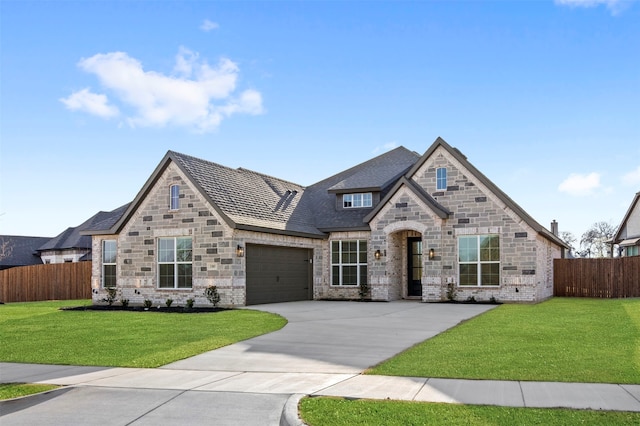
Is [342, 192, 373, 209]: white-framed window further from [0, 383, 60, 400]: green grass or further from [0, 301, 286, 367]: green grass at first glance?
[0, 383, 60, 400]: green grass

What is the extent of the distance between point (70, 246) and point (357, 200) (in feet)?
88.9

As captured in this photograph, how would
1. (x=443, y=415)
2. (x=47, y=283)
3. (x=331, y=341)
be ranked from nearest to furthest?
(x=443, y=415) < (x=331, y=341) < (x=47, y=283)

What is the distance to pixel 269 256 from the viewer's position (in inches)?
946

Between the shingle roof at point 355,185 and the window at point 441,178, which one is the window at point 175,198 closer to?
the shingle roof at point 355,185

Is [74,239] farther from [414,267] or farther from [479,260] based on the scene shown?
[479,260]

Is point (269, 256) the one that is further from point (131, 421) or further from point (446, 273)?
point (131, 421)

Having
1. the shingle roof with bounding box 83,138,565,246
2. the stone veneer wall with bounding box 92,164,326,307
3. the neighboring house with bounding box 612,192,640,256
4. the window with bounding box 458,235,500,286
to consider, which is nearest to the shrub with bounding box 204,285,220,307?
the stone veneer wall with bounding box 92,164,326,307

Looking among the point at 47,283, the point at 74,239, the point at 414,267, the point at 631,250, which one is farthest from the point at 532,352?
the point at 74,239

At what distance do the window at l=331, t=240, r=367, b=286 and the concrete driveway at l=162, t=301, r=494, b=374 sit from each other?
19.1 feet

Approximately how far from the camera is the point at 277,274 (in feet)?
80.1

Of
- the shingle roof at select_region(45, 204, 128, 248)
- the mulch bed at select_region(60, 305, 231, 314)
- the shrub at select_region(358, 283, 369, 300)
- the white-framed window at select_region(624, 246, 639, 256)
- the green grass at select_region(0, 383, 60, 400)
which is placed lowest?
the mulch bed at select_region(60, 305, 231, 314)

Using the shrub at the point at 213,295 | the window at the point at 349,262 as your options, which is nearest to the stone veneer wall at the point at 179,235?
the shrub at the point at 213,295

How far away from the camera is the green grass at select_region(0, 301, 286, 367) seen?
38.4ft

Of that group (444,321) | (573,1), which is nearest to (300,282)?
(444,321)
